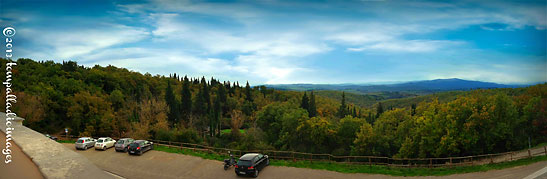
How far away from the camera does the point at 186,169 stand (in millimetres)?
16672

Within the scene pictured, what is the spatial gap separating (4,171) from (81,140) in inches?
770

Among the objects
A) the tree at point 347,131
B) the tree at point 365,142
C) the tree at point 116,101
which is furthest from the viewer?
the tree at point 116,101

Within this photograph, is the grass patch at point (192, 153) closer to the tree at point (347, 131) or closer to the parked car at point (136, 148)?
the parked car at point (136, 148)

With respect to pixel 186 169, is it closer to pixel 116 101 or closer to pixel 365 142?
pixel 365 142

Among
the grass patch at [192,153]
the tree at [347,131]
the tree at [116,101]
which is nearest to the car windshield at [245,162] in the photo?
the grass patch at [192,153]

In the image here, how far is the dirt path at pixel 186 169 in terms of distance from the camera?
47.9ft

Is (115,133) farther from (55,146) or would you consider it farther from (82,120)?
(55,146)

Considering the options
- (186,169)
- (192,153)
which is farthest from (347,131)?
(186,169)

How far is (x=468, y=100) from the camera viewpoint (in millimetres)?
31875

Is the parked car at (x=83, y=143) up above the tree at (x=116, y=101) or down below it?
below

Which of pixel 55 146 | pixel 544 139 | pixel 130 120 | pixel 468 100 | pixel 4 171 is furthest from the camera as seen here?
pixel 130 120

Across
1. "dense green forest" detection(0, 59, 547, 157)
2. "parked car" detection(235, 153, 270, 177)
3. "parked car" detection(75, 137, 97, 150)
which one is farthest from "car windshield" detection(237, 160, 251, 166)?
"dense green forest" detection(0, 59, 547, 157)

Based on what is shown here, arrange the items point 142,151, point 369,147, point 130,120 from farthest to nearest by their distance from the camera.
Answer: point 130,120 → point 369,147 → point 142,151

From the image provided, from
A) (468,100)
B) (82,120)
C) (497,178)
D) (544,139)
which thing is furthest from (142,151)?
(544,139)
